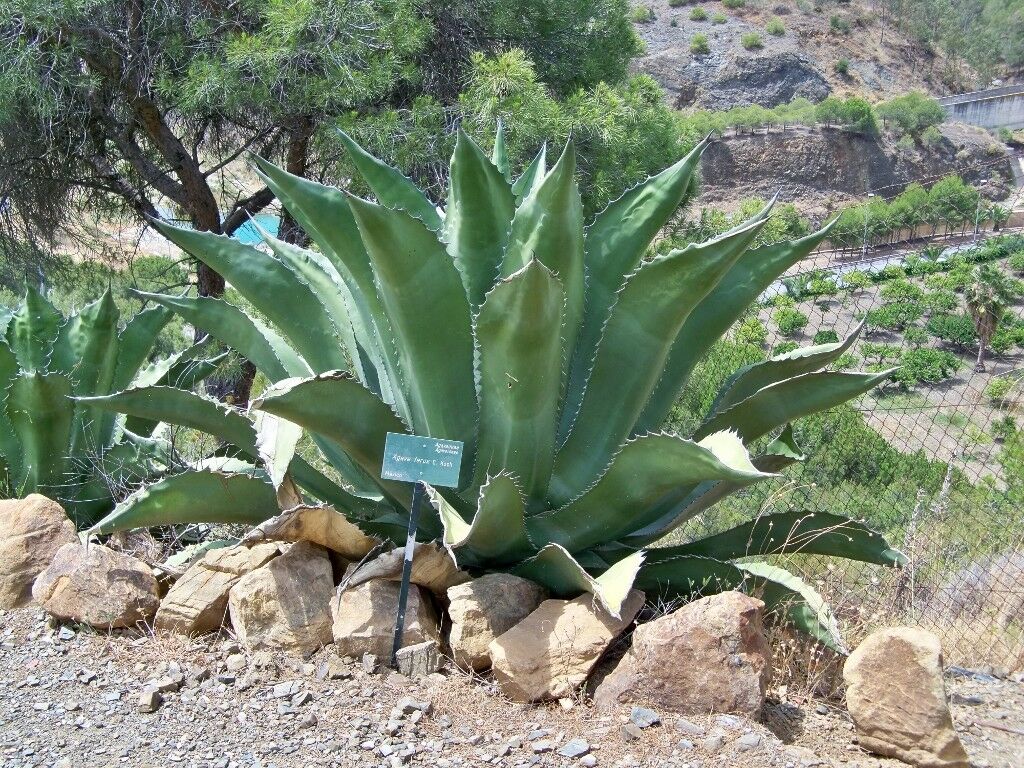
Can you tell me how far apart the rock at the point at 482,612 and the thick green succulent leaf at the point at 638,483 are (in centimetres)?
17

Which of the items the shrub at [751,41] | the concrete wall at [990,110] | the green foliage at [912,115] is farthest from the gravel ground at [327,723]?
the shrub at [751,41]

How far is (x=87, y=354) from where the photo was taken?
137 inches

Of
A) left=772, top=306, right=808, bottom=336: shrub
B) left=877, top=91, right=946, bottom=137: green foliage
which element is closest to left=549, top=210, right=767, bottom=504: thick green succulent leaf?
left=772, top=306, right=808, bottom=336: shrub

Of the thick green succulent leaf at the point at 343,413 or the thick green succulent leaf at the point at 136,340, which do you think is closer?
the thick green succulent leaf at the point at 343,413

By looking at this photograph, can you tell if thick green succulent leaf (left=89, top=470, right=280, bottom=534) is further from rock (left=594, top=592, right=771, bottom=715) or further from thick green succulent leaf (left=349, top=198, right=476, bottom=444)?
rock (left=594, top=592, right=771, bottom=715)

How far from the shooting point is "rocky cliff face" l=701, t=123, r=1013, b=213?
5050 centimetres

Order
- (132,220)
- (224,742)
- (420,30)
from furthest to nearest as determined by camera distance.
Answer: (132,220), (420,30), (224,742)

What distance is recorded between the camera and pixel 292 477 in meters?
2.76

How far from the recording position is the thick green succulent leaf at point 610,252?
2.66m

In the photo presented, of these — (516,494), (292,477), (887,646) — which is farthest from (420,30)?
(887,646)

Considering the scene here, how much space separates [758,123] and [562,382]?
53501 millimetres

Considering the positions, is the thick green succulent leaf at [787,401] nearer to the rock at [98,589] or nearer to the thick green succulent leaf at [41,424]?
the rock at [98,589]

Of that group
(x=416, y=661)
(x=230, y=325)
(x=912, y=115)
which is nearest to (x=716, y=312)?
(x=416, y=661)

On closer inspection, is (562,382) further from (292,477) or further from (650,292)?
(292,477)
